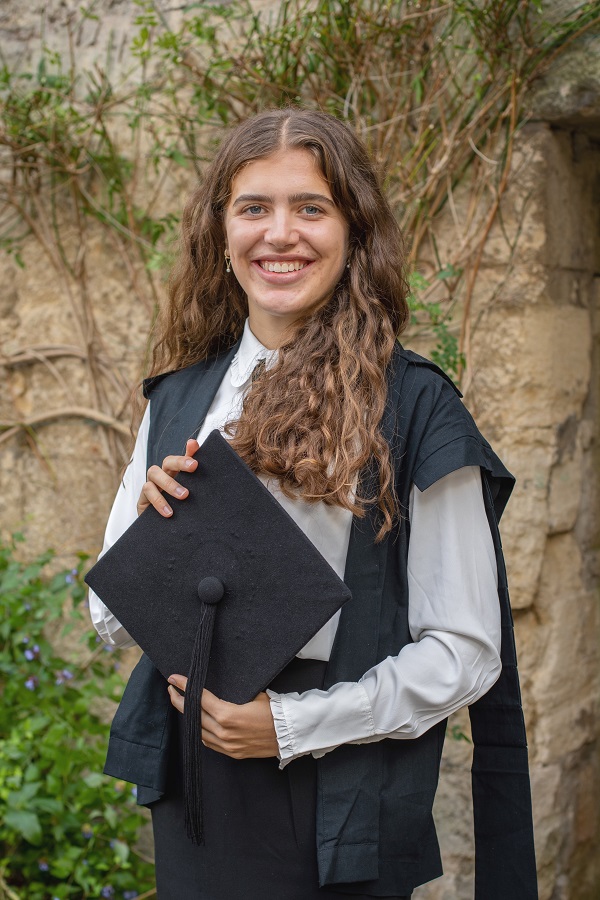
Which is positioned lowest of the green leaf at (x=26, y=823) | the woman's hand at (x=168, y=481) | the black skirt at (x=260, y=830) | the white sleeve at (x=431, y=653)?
the green leaf at (x=26, y=823)

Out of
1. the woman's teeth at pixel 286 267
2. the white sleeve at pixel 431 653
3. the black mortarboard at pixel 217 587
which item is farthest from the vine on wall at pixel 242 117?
the black mortarboard at pixel 217 587

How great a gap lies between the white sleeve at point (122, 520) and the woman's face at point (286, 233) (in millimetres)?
386

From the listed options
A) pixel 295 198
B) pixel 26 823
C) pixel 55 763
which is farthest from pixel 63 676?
pixel 295 198

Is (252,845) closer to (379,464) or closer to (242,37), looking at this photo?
(379,464)

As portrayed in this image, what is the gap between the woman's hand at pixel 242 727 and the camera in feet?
4.14

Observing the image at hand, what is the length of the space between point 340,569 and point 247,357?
1.42 feet

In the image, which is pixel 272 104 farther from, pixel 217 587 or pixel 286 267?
pixel 217 587

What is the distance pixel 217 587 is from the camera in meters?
1.26

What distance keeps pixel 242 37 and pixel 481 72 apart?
69 centimetres

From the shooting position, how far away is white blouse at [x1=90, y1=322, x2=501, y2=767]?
124 centimetres

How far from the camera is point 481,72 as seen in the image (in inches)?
84.2

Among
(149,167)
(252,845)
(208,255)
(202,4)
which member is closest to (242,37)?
(202,4)

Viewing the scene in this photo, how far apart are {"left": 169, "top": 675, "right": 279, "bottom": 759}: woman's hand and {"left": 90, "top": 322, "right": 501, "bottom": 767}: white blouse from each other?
0.08 ft

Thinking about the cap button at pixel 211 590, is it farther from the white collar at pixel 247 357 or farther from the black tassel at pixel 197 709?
the white collar at pixel 247 357
